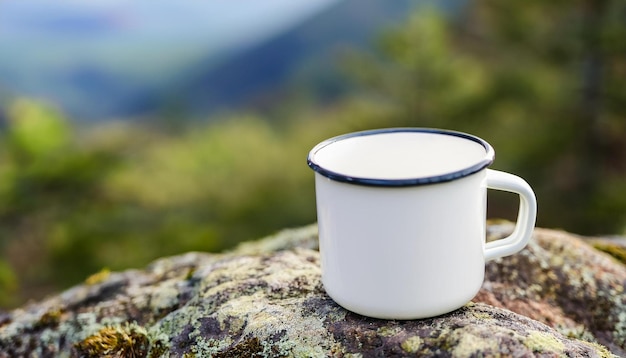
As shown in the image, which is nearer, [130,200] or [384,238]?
[384,238]

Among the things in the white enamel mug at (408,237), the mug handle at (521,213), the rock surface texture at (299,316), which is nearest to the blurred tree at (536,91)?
the rock surface texture at (299,316)

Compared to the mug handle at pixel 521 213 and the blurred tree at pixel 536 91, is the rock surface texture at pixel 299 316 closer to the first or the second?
the mug handle at pixel 521 213

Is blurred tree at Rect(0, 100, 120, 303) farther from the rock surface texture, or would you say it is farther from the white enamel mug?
the white enamel mug

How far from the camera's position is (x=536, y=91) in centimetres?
939

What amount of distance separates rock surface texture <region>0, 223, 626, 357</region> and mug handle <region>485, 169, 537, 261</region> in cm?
20

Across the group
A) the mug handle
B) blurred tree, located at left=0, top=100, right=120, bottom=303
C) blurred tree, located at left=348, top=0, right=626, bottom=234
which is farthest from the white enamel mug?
blurred tree, located at left=348, top=0, right=626, bottom=234

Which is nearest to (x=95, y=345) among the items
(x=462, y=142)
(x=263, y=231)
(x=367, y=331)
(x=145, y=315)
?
(x=145, y=315)

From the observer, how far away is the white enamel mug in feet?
5.57

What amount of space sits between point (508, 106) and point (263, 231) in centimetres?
424

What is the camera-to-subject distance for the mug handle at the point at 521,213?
1865 mm

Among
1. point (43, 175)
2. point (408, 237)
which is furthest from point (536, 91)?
point (408, 237)

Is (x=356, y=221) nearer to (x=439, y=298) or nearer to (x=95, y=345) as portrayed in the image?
(x=439, y=298)

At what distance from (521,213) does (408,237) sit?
47 centimetres

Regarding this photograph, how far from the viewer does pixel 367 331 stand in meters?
1.75
